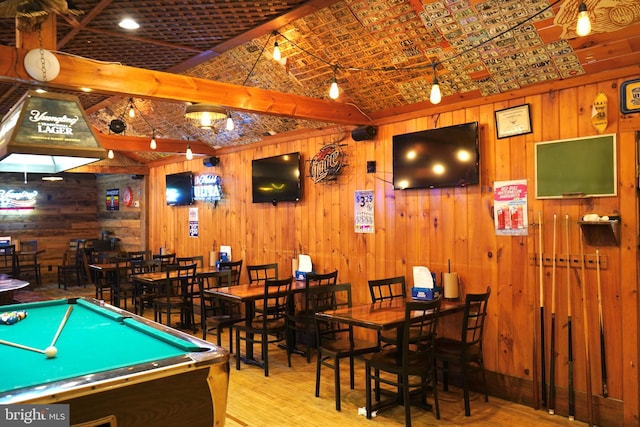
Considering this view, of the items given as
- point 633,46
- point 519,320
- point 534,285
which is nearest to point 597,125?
point 633,46

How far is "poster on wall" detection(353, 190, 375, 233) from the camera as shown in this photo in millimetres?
5129

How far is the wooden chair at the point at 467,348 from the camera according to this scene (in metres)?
3.67

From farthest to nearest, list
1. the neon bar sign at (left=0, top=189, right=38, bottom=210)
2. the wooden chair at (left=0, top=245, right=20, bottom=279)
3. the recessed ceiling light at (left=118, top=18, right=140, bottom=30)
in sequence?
the neon bar sign at (left=0, top=189, right=38, bottom=210) → the wooden chair at (left=0, top=245, right=20, bottom=279) → the recessed ceiling light at (left=118, top=18, right=140, bottom=30)

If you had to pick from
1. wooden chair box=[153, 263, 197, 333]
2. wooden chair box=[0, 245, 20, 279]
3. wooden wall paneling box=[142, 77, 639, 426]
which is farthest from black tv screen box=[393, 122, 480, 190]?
wooden chair box=[0, 245, 20, 279]

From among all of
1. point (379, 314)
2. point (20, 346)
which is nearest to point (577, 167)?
point (379, 314)

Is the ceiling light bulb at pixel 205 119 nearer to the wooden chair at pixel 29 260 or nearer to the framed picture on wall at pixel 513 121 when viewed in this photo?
the framed picture on wall at pixel 513 121

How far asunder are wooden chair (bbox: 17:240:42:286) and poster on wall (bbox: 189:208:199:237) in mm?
4295

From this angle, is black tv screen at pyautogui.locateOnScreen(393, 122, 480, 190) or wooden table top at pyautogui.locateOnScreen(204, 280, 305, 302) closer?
black tv screen at pyautogui.locateOnScreen(393, 122, 480, 190)

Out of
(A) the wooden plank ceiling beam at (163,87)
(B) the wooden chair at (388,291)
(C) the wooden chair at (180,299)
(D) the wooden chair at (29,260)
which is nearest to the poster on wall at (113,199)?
(D) the wooden chair at (29,260)

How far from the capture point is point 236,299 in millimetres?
4660

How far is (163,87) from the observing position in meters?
3.62

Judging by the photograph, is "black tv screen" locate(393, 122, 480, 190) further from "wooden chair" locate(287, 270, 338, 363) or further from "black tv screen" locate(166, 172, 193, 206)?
"black tv screen" locate(166, 172, 193, 206)

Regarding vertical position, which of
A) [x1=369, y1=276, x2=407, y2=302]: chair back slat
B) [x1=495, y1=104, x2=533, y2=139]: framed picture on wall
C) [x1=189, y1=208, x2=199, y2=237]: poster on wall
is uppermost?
[x1=495, y1=104, x2=533, y2=139]: framed picture on wall

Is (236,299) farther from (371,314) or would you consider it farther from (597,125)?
(597,125)
